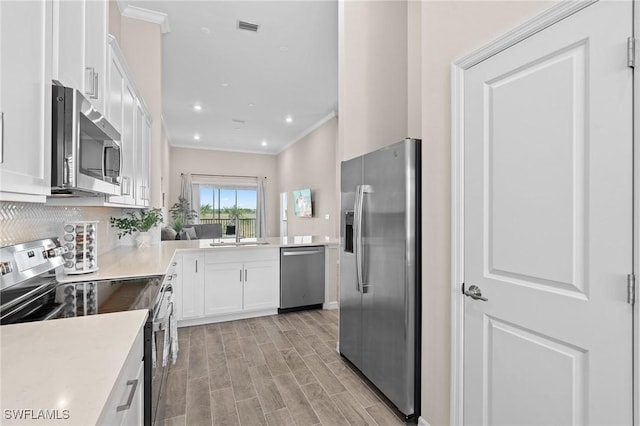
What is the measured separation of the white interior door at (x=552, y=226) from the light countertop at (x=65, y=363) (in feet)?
4.77

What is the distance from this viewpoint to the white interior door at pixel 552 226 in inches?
40.7

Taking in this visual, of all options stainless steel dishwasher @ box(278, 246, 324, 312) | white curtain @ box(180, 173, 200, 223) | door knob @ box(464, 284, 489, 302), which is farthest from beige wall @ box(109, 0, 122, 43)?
white curtain @ box(180, 173, 200, 223)

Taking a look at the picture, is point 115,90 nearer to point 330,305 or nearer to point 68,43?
point 68,43

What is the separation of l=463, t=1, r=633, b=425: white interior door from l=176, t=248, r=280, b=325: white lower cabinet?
269 cm

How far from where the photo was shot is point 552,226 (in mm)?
1216

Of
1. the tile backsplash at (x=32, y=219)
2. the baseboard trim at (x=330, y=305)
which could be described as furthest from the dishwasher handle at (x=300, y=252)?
the tile backsplash at (x=32, y=219)

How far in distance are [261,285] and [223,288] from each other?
0.45 metres

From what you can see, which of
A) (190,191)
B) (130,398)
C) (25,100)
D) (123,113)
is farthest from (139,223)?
(190,191)

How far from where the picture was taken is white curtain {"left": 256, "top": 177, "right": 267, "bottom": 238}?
31.3 feet

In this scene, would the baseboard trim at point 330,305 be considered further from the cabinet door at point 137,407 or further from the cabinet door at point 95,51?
the cabinet door at point 95,51

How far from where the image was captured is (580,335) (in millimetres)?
1123

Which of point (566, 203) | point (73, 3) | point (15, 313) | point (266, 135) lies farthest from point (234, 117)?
point (566, 203)

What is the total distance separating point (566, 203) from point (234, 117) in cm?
604

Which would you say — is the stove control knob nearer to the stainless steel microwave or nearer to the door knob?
the stainless steel microwave
